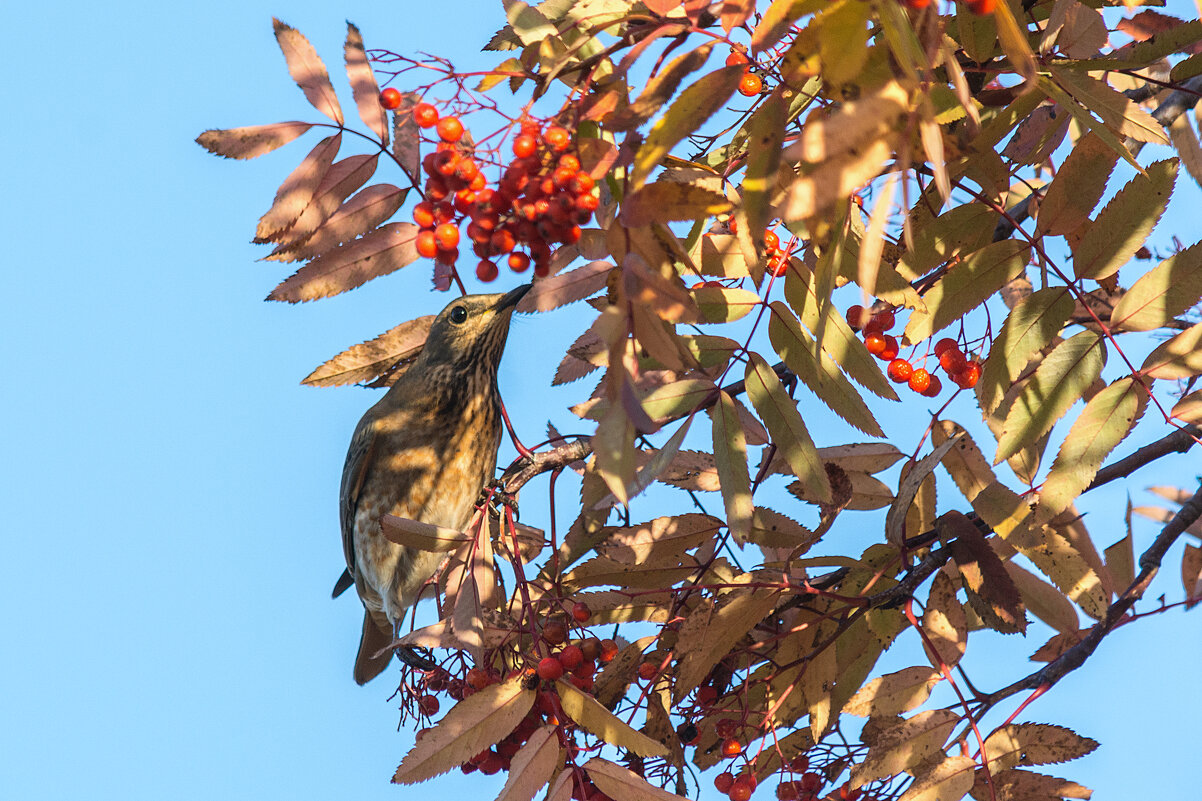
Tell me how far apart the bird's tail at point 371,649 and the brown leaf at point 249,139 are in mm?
3821

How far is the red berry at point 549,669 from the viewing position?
2.35m

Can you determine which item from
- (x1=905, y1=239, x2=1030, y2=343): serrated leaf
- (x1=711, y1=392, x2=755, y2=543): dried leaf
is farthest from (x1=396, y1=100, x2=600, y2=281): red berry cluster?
(x1=905, y1=239, x2=1030, y2=343): serrated leaf

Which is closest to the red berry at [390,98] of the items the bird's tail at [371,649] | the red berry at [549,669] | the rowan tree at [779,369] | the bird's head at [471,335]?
the rowan tree at [779,369]

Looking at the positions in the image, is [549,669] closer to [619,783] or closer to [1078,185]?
[619,783]

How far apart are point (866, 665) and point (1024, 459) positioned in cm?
59

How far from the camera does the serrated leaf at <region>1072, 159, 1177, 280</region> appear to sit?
2.15 meters

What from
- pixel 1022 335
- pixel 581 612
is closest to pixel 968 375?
pixel 1022 335

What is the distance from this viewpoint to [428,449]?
4.82m

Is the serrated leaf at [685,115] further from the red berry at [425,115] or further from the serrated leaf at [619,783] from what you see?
the serrated leaf at [619,783]

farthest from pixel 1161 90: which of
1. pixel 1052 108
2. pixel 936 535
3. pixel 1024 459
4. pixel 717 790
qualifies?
pixel 717 790

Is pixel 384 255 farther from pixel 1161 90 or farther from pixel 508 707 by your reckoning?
pixel 1161 90

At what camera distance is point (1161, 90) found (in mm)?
2777

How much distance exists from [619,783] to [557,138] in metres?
1.26

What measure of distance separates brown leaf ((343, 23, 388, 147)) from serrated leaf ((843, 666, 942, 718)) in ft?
5.51
